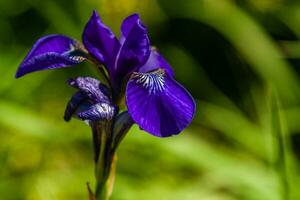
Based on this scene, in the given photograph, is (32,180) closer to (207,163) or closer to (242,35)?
(207,163)

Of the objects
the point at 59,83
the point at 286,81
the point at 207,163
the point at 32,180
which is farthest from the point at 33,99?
the point at 286,81

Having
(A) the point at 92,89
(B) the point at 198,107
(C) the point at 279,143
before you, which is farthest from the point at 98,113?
(B) the point at 198,107

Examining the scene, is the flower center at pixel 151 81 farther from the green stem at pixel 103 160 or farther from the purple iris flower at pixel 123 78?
the green stem at pixel 103 160

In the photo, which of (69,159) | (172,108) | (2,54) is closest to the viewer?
(172,108)

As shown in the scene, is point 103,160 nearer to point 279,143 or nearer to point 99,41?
point 99,41

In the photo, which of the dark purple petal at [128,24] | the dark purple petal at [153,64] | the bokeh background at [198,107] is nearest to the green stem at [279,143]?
the bokeh background at [198,107]
